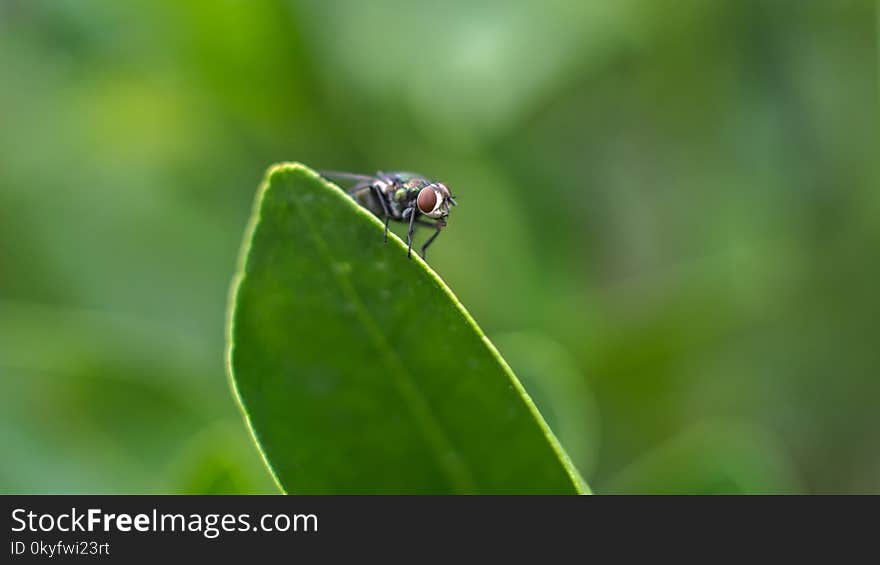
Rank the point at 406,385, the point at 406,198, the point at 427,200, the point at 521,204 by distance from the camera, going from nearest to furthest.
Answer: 1. the point at 406,385
2. the point at 427,200
3. the point at 406,198
4. the point at 521,204

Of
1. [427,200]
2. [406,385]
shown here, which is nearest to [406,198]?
[427,200]

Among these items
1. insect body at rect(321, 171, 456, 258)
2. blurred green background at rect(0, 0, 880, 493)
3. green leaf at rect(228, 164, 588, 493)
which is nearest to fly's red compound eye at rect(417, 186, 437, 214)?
insect body at rect(321, 171, 456, 258)

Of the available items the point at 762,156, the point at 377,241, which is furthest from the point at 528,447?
the point at 762,156

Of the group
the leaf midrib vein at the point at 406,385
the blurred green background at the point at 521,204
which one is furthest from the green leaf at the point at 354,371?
the blurred green background at the point at 521,204

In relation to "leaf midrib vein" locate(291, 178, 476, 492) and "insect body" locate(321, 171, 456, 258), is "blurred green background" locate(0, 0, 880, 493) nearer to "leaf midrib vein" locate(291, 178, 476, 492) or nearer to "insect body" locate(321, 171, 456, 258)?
"insect body" locate(321, 171, 456, 258)

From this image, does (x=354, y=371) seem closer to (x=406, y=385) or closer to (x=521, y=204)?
(x=406, y=385)
